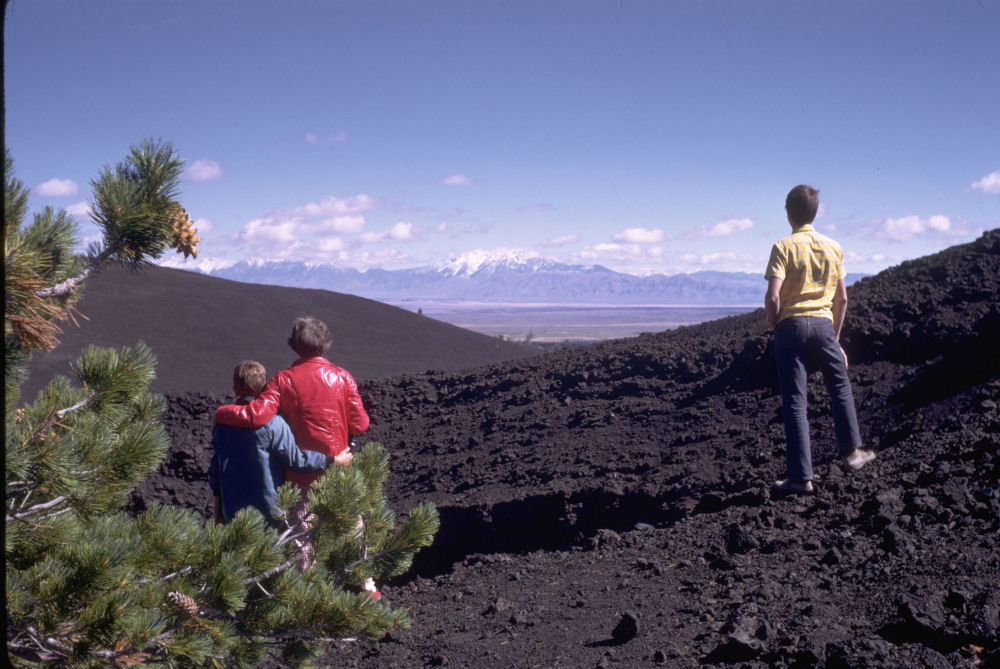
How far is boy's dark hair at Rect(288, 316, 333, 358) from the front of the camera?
3.62m

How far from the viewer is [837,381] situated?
177 inches

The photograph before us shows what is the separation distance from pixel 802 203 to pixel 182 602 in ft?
12.4

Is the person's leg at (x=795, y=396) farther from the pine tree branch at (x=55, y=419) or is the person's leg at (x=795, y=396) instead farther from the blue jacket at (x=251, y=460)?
the pine tree branch at (x=55, y=419)

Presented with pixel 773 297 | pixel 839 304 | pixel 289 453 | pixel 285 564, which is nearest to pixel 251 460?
pixel 289 453

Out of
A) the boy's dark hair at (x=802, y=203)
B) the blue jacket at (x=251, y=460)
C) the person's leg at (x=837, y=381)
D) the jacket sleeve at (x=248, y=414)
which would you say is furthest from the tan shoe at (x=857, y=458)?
the jacket sleeve at (x=248, y=414)

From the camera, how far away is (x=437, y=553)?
6273mm

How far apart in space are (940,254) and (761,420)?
483 cm

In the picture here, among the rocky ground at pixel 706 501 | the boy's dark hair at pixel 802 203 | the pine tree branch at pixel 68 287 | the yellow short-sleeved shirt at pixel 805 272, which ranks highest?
the boy's dark hair at pixel 802 203

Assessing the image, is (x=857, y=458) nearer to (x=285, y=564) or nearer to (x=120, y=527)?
(x=285, y=564)

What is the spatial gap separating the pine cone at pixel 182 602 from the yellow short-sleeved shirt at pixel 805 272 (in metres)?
3.35

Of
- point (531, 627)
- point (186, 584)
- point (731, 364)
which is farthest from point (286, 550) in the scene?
point (731, 364)

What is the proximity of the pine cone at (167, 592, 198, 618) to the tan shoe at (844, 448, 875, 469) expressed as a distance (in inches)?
151

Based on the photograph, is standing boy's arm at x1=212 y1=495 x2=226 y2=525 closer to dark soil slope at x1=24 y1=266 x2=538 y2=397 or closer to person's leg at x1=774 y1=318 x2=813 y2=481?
person's leg at x1=774 y1=318 x2=813 y2=481

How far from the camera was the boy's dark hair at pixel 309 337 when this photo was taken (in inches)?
142
